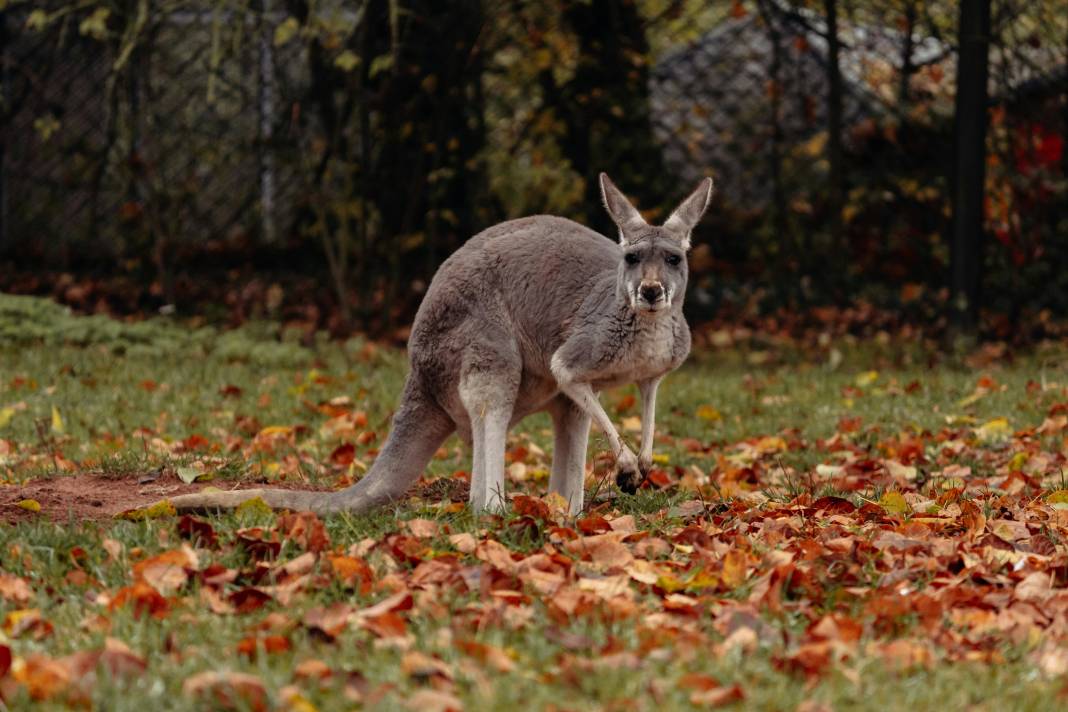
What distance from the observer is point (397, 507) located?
15.7 feet

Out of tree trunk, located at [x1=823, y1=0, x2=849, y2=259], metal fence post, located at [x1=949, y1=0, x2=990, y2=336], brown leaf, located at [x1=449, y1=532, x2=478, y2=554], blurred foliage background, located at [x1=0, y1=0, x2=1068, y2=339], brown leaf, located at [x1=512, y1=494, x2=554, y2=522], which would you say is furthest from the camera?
tree trunk, located at [x1=823, y1=0, x2=849, y2=259]

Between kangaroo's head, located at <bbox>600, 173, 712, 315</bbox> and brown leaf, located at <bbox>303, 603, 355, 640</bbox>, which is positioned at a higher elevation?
kangaroo's head, located at <bbox>600, 173, 712, 315</bbox>

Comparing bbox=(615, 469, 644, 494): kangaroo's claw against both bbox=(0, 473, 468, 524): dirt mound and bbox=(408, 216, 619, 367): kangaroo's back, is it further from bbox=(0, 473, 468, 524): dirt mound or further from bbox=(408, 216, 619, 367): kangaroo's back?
bbox=(0, 473, 468, 524): dirt mound

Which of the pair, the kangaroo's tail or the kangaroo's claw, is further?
the kangaroo's claw

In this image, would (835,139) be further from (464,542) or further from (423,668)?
(423,668)

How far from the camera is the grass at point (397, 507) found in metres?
2.81

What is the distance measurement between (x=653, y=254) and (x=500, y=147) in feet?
24.2

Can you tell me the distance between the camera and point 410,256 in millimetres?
12039

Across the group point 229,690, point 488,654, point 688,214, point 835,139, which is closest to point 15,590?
point 229,690

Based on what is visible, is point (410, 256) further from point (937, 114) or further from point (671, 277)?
point (671, 277)

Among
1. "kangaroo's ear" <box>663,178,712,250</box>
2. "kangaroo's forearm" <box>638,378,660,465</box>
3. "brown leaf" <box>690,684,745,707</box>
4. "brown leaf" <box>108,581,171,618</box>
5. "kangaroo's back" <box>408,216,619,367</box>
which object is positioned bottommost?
"brown leaf" <box>108,581,171,618</box>

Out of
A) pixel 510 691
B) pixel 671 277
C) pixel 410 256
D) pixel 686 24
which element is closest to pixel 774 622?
pixel 510 691

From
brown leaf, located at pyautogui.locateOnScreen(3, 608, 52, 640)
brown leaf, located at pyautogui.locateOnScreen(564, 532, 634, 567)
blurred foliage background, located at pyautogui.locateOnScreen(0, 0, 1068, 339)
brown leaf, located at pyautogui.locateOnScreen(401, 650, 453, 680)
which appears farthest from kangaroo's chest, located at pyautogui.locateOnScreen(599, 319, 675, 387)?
blurred foliage background, located at pyautogui.locateOnScreen(0, 0, 1068, 339)

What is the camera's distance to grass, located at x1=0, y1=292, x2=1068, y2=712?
2812mm
